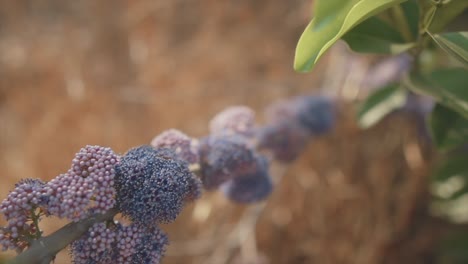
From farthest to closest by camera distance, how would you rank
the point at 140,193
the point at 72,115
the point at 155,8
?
the point at 155,8, the point at 72,115, the point at 140,193

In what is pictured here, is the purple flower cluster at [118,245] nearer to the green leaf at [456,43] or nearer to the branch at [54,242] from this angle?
the branch at [54,242]

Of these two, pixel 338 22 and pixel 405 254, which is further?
pixel 405 254

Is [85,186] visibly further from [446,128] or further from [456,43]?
[446,128]

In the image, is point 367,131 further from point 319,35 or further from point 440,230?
point 319,35

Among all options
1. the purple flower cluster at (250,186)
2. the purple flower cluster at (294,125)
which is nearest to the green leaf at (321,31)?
the purple flower cluster at (250,186)

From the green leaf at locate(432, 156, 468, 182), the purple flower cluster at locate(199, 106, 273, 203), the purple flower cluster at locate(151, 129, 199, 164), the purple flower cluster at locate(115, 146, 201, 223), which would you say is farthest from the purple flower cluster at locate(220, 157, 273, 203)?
the green leaf at locate(432, 156, 468, 182)

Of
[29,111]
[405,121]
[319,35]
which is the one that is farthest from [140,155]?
[29,111]
